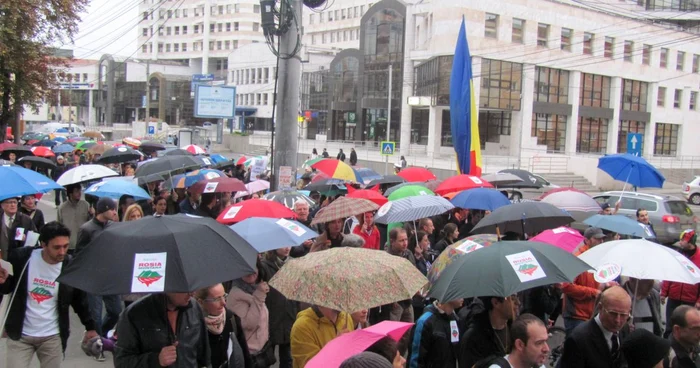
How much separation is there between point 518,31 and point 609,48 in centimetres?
955

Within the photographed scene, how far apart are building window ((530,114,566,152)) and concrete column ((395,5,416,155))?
30.2ft

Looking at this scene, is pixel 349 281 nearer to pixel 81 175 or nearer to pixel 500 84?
pixel 81 175

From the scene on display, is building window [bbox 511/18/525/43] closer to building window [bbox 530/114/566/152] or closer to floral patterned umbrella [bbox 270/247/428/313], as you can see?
building window [bbox 530/114/566/152]

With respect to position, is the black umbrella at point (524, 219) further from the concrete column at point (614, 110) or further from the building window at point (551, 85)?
the concrete column at point (614, 110)

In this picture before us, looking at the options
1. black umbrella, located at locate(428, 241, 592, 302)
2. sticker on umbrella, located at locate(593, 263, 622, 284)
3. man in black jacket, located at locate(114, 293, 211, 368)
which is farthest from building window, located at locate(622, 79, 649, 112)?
man in black jacket, located at locate(114, 293, 211, 368)

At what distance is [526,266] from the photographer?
16.5 feet

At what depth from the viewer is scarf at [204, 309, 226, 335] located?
14.8 ft

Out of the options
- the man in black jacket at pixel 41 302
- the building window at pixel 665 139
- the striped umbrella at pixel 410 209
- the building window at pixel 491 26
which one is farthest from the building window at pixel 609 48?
the man in black jacket at pixel 41 302

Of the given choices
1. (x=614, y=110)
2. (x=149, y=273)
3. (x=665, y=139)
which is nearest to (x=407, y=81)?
(x=614, y=110)

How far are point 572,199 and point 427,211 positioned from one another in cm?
391

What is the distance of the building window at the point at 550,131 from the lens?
162ft

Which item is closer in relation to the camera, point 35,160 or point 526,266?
point 526,266

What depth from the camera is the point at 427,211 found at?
28.7 ft

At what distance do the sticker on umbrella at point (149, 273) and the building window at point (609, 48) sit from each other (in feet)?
171
